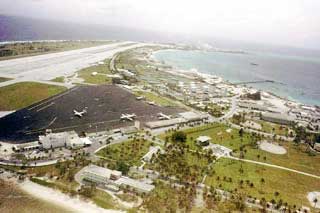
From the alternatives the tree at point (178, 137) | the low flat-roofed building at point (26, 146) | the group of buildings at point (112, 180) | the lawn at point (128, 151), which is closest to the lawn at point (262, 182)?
the tree at point (178, 137)

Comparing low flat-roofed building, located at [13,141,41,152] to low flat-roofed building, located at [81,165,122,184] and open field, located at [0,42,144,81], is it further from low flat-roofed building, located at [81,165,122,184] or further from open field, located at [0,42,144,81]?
open field, located at [0,42,144,81]

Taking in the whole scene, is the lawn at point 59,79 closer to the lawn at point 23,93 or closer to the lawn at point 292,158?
the lawn at point 23,93

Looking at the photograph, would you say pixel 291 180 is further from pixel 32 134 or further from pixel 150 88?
pixel 150 88

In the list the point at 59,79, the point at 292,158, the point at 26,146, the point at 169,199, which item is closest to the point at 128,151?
the point at 169,199

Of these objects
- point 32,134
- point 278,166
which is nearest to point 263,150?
point 278,166

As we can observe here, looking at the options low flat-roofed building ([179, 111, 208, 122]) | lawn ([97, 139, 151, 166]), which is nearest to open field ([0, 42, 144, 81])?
low flat-roofed building ([179, 111, 208, 122])
